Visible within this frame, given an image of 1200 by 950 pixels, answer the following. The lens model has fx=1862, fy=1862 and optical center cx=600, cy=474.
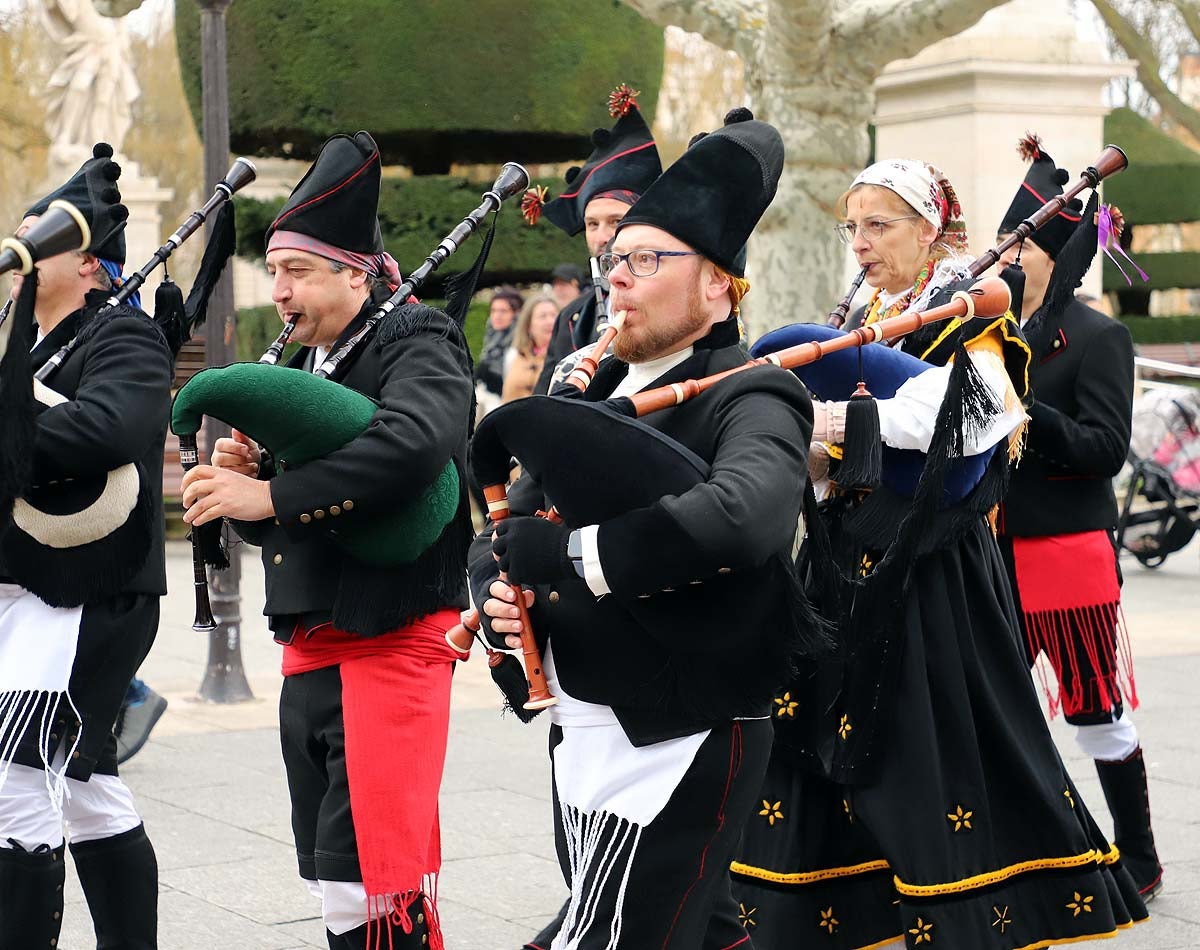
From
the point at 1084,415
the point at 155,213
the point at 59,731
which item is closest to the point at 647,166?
the point at 1084,415

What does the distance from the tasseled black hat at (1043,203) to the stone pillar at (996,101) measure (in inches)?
331

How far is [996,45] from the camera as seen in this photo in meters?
14.0

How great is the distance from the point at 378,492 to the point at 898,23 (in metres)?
6.87

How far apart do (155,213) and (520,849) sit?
47.8 ft

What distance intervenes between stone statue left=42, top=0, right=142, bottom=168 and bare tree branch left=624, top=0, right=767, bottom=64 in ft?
43.3

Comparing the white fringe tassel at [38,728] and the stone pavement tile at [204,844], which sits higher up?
the white fringe tassel at [38,728]

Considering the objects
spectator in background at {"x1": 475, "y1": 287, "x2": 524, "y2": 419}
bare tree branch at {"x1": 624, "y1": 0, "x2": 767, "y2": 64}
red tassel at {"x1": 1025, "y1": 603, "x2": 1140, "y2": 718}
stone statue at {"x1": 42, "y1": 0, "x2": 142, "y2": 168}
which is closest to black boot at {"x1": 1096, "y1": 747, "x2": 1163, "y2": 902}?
red tassel at {"x1": 1025, "y1": 603, "x2": 1140, "y2": 718}

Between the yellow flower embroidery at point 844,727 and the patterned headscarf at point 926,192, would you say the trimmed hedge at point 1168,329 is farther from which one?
the yellow flower embroidery at point 844,727

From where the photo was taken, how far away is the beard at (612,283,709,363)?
10.2 feet

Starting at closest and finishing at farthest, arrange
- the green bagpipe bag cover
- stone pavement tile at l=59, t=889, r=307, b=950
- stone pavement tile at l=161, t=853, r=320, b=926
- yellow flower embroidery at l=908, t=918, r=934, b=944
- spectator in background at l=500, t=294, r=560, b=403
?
the green bagpipe bag cover → yellow flower embroidery at l=908, t=918, r=934, b=944 → stone pavement tile at l=59, t=889, r=307, b=950 → stone pavement tile at l=161, t=853, r=320, b=926 → spectator in background at l=500, t=294, r=560, b=403

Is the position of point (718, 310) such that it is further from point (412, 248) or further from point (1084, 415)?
point (412, 248)

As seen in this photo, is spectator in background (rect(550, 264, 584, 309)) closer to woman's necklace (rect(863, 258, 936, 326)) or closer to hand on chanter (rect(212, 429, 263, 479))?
woman's necklace (rect(863, 258, 936, 326))

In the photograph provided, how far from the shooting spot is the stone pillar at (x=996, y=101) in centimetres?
1384

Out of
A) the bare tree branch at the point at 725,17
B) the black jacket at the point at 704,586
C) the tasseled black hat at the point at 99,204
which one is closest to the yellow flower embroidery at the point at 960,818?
the black jacket at the point at 704,586
